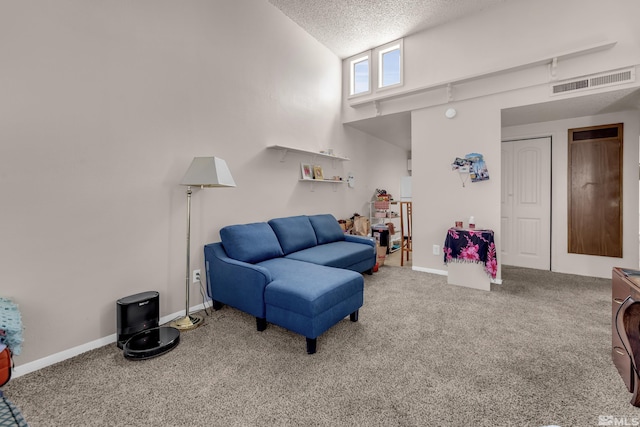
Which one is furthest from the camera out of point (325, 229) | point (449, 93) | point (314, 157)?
point (314, 157)

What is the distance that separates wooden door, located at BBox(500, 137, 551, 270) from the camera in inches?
165

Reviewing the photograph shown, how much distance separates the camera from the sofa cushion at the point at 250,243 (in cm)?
269

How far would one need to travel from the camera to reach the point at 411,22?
3807 millimetres

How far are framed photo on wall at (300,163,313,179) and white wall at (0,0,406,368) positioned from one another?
54 cm

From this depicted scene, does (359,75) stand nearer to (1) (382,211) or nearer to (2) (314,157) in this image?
(2) (314,157)

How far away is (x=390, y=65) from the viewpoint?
4402 millimetres

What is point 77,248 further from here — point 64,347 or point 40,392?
point 40,392

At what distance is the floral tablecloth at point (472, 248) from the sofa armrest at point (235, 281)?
2449 millimetres

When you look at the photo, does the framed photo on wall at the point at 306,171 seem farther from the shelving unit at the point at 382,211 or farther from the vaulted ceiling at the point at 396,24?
the shelving unit at the point at 382,211

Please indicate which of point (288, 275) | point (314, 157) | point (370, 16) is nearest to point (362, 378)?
point (288, 275)

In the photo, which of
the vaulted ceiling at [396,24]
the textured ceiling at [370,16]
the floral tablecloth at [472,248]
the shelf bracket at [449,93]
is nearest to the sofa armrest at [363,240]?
the floral tablecloth at [472,248]

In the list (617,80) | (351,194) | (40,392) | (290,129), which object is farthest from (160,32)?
(617,80)

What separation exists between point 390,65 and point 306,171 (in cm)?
220

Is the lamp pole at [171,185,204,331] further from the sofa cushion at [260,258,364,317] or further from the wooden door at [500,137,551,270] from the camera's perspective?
the wooden door at [500,137,551,270]
